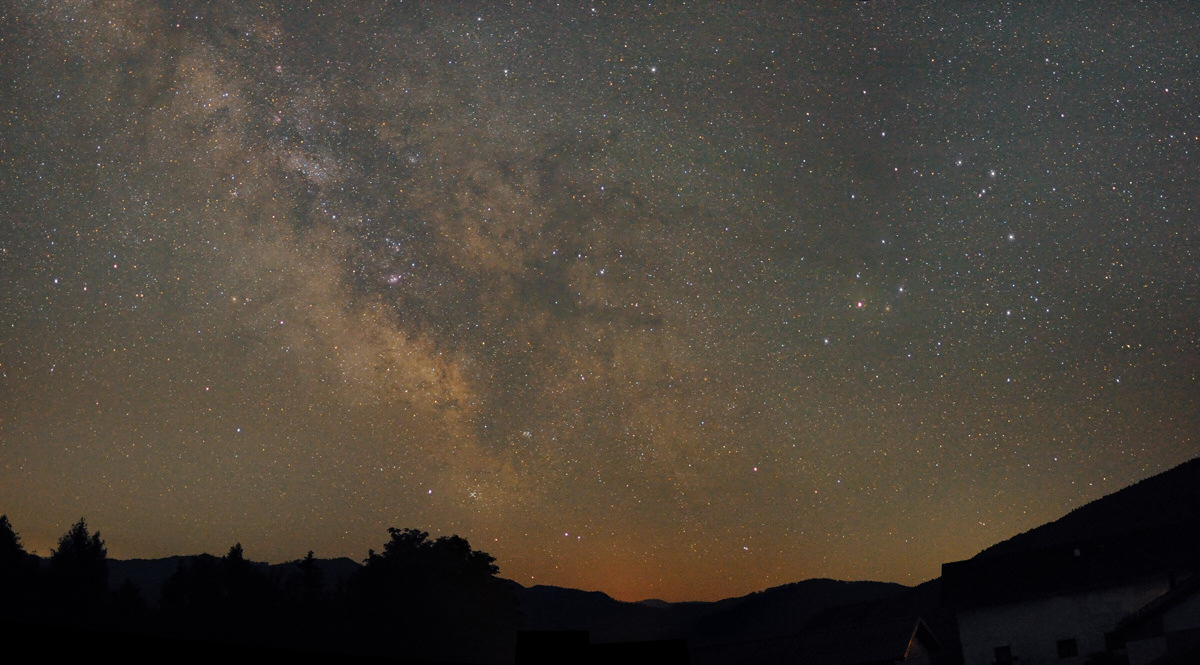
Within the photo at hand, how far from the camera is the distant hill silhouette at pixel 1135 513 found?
52.2 meters

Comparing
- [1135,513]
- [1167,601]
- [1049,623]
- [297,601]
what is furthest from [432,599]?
[1135,513]

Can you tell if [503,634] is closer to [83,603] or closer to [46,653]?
[83,603]

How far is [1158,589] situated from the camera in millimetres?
42750

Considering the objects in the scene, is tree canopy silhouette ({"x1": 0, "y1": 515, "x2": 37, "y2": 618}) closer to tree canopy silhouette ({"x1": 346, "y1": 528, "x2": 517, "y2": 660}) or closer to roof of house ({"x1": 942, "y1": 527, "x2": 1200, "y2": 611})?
tree canopy silhouette ({"x1": 346, "y1": 528, "x2": 517, "y2": 660})

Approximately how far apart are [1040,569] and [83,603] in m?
58.0

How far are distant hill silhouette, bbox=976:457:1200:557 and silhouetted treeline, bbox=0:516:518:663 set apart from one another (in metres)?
35.8

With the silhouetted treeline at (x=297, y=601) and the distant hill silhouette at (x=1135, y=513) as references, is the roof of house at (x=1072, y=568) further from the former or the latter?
the silhouetted treeline at (x=297, y=601)

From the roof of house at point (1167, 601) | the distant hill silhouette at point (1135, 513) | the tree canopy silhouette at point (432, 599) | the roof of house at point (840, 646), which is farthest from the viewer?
the tree canopy silhouette at point (432, 599)

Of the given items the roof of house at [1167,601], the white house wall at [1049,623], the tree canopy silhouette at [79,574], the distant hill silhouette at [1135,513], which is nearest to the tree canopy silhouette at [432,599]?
the tree canopy silhouette at [79,574]

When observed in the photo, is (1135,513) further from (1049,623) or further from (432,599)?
(432,599)

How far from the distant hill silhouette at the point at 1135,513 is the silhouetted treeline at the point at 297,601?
3581 cm

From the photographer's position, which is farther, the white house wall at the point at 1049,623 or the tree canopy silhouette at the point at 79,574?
the tree canopy silhouette at the point at 79,574

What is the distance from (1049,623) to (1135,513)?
64.3 ft

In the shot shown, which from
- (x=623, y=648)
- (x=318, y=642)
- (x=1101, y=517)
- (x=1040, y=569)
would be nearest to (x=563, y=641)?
(x=623, y=648)
